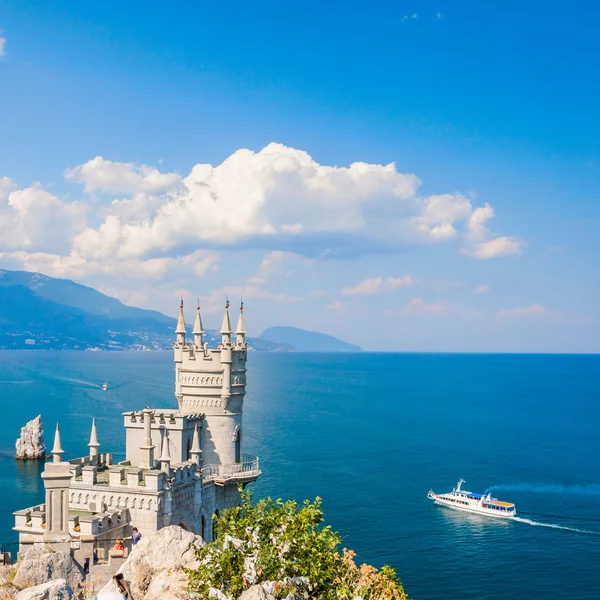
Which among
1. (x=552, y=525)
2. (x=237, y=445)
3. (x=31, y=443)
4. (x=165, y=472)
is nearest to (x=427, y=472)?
(x=552, y=525)

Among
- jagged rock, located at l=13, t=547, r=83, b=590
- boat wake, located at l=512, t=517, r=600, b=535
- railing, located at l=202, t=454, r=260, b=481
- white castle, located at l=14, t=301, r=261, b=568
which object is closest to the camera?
jagged rock, located at l=13, t=547, r=83, b=590

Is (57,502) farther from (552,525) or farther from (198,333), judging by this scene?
(552,525)

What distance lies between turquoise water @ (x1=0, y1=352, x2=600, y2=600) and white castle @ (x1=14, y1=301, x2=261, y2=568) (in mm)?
21782

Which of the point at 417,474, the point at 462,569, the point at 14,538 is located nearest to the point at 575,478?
the point at 417,474

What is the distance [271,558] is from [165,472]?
16225mm

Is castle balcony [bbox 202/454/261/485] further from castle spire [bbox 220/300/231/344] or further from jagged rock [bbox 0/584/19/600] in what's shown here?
jagged rock [bbox 0/584/19/600]

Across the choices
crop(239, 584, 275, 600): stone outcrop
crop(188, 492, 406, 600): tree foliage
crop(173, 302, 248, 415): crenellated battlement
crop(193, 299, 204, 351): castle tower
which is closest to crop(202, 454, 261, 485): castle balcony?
crop(173, 302, 248, 415): crenellated battlement

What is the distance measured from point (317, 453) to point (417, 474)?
1770 centimetres

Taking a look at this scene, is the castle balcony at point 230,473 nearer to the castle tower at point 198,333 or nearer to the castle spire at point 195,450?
the castle spire at point 195,450

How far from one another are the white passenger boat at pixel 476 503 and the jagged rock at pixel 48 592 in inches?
2475

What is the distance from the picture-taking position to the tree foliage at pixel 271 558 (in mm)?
16688

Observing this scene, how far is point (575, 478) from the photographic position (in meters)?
87.3

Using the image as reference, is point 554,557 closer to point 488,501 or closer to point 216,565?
point 488,501

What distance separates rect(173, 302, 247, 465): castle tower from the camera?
38.9 meters
